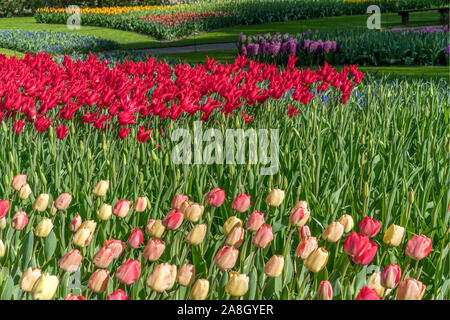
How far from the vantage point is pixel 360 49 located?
11617 mm

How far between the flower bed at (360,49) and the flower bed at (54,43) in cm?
582

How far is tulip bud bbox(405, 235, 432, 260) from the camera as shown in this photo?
162 centimetres

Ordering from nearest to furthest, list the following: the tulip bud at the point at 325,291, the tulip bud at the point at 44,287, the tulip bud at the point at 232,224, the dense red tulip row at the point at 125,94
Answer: the tulip bud at the point at 44,287
the tulip bud at the point at 325,291
the tulip bud at the point at 232,224
the dense red tulip row at the point at 125,94

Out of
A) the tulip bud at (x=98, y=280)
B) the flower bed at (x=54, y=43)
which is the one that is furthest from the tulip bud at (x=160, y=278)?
the flower bed at (x=54, y=43)

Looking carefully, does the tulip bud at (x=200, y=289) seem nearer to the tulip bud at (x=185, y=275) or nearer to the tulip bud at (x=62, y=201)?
the tulip bud at (x=185, y=275)

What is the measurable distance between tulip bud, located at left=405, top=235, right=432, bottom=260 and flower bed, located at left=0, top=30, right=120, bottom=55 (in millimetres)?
14071

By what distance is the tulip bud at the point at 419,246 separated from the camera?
1.62m

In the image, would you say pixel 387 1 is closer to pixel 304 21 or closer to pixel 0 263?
pixel 304 21

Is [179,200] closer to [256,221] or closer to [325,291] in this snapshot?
[256,221]

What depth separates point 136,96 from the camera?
3.90 m

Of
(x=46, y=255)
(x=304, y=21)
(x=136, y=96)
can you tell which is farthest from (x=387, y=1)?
(x=46, y=255)

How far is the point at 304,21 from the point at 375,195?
2142 cm

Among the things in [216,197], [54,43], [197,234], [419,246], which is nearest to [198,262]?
[216,197]
